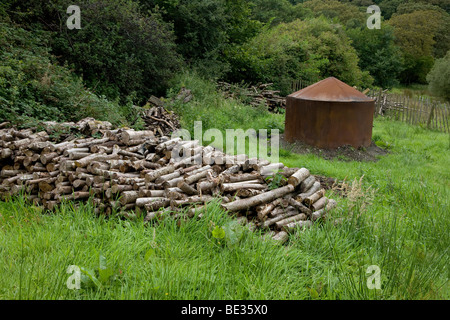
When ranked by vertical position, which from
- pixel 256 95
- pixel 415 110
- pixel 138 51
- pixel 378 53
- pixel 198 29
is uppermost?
pixel 378 53

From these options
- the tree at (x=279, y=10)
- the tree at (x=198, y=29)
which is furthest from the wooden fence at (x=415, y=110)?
the tree at (x=279, y=10)

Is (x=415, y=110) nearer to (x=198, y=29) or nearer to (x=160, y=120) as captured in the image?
(x=198, y=29)

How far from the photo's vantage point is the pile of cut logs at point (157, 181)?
14.3 ft

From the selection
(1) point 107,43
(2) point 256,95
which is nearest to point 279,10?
(2) point 256,95

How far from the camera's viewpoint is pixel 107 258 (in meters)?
3.26

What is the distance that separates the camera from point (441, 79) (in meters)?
33.8

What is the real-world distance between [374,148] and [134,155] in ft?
25.9

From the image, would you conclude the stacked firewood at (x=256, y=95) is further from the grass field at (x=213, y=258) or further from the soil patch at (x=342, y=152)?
the grass field at (x=213, y=258)

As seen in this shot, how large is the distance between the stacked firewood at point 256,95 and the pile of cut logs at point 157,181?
10801 mm

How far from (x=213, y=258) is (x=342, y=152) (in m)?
7.47

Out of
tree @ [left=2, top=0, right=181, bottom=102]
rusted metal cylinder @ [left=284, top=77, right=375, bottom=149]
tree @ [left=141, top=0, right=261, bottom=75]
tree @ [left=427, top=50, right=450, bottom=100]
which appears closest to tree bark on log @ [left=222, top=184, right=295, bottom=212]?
rusted metal cylinder @ [left=284, top=77, right=375, bottom=149]

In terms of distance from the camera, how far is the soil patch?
31.4 ft

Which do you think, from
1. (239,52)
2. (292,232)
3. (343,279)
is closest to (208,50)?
(239,52)

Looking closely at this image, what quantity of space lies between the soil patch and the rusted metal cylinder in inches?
6.2
